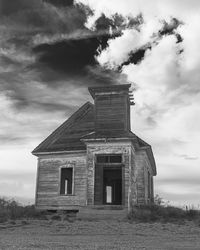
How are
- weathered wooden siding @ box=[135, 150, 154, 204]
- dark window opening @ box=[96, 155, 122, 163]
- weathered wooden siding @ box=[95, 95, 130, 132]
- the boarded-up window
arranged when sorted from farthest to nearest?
the boarded-up window → weathered wooden siding @ box=[95, 95, 130, 132] → weathered wooden siding @ box=[135, 150, 154, 204] → dark window opening @ box=[96, 155, 122, 163]

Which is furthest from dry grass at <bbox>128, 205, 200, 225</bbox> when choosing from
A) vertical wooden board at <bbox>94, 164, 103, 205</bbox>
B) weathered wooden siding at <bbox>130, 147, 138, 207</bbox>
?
vertical wooden board at <bbox>94, 164, 103, 205</bbox>

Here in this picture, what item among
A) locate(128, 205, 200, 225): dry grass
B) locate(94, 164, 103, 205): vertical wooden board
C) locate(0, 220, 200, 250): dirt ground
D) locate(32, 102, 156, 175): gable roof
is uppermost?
locate(32, 102, 156, 175): gable roof

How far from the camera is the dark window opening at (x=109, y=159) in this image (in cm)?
2452

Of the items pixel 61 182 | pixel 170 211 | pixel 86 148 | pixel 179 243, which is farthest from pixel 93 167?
pixel 179 243

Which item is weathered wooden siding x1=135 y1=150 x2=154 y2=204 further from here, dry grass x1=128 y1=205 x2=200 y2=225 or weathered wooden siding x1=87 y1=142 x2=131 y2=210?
weathered wooden siding x1=87 y1=142 x2=131 y2=210

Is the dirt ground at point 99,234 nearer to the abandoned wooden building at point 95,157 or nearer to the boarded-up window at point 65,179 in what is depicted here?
the abandoned wooden building at point 95,157

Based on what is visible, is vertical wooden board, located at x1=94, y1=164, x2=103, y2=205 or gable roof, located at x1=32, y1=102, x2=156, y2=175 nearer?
vertical wooden board, located at x1=94, y1=164, x2=103, y2=205

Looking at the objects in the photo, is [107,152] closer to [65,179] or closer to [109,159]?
[109,159]

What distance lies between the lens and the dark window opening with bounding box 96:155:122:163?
24516 millimetres

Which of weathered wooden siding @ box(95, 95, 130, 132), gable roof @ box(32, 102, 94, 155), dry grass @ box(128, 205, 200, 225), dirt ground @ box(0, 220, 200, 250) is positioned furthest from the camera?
gable roof @ box(32, 102, 94, 155)

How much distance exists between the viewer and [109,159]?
24.6 metres

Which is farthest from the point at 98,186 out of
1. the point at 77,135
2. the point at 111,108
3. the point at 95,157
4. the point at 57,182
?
the point at 111,108

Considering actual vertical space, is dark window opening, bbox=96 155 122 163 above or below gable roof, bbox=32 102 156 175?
below

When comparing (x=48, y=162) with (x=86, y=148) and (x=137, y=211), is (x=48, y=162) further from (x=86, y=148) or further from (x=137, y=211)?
(x=137, y=211)
